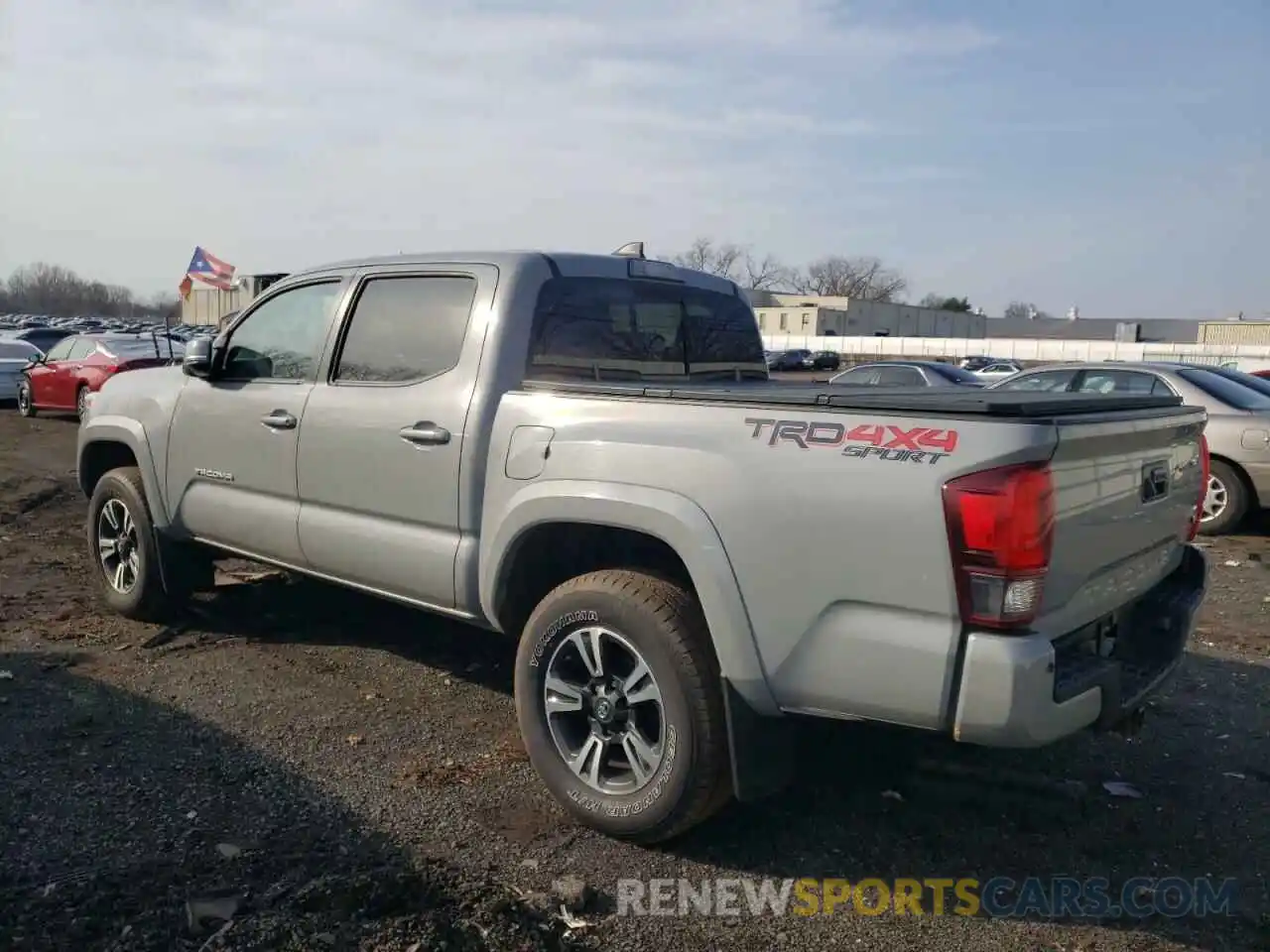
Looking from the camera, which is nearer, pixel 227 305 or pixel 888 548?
pixel 888 548

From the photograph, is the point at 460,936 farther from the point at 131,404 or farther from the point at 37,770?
the point at 131,404

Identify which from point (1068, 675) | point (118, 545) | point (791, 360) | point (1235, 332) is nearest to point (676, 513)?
point (1068, 675)

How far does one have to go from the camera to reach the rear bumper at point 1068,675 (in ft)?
8.75

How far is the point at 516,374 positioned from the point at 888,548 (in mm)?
1732

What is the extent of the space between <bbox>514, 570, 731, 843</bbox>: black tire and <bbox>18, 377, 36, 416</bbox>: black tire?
1905 centimetres

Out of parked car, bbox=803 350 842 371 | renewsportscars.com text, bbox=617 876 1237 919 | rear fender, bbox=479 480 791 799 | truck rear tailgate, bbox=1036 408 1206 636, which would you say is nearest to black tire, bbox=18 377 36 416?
rear fender, bbox=479 480 791 799

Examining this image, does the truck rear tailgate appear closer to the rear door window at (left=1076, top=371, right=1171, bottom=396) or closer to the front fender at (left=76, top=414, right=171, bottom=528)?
the front fender at (left=76, top=414, right=171, bottom=528)

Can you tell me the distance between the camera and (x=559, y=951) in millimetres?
2828

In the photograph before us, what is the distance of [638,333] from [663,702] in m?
1.87

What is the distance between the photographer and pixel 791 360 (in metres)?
52.5

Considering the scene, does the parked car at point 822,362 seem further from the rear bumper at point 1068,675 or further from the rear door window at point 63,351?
the rear bumper at point 1068,675

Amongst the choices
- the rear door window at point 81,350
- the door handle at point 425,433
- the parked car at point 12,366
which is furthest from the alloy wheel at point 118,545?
the parked car at point 12,366

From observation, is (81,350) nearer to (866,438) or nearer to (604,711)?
(604,711)

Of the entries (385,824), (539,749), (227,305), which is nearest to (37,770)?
(385,824)
